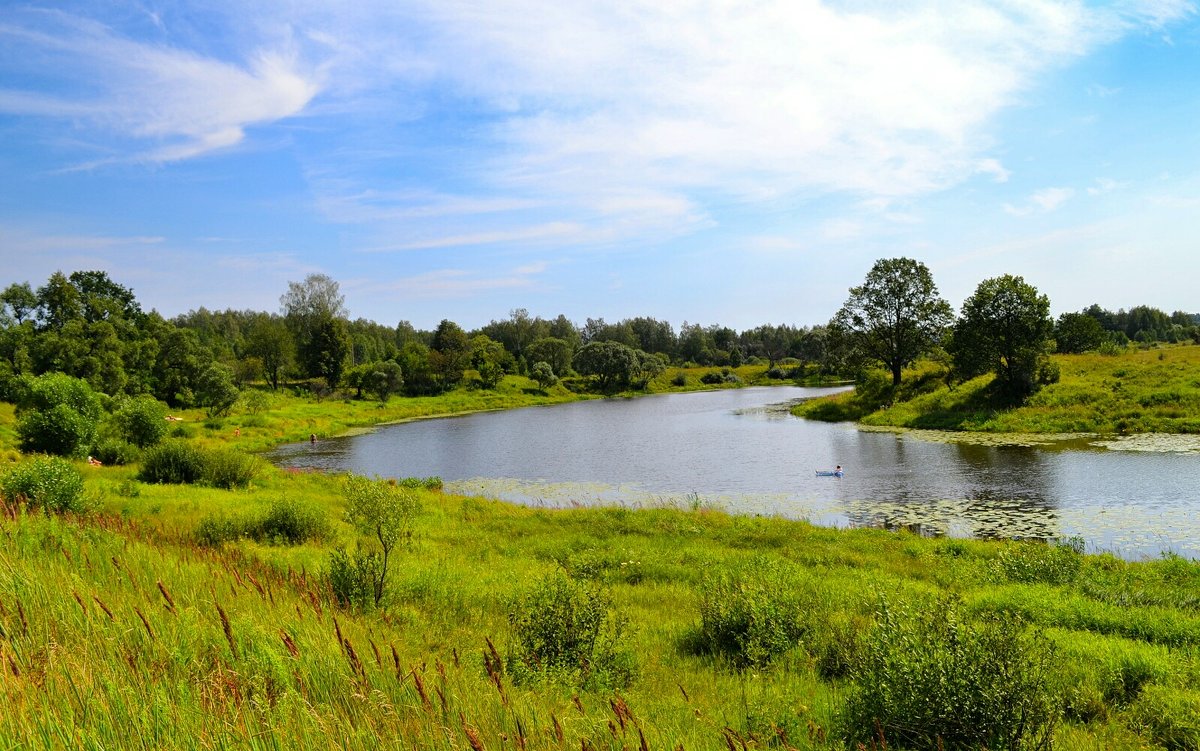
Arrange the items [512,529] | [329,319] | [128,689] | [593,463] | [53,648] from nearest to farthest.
A: [128,689], [53,648], [512,529], [593,463], [329,319]

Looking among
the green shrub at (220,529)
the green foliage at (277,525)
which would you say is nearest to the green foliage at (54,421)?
the green foliage at (277,525)

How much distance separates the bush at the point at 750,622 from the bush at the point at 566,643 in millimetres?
1591

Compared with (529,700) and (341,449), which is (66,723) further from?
(341,449)

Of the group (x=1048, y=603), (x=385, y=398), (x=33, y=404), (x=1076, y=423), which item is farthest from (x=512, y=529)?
(x=385, y=398)

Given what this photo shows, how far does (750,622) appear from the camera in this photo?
31.7 ft

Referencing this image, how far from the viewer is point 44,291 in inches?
2849

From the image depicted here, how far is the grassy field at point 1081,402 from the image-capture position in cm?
3869

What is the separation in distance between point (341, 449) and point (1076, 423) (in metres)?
53.6

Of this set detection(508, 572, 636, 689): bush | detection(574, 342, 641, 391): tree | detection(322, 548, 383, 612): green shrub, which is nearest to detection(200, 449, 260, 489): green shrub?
detection(322, 548, 383, 612): green shrub

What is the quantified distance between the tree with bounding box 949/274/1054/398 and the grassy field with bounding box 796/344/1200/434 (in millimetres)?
1621

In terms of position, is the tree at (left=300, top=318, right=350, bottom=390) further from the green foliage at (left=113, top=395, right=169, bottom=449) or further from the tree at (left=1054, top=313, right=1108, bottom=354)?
the tree at (left=1054, top=313, right=1108, bottom=354)

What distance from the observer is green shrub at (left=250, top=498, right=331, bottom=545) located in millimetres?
16497

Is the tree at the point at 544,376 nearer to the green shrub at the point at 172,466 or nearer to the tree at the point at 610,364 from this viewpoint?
the tree at the point at 610,364

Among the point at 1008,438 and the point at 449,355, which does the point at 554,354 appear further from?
the point at 1008,438
